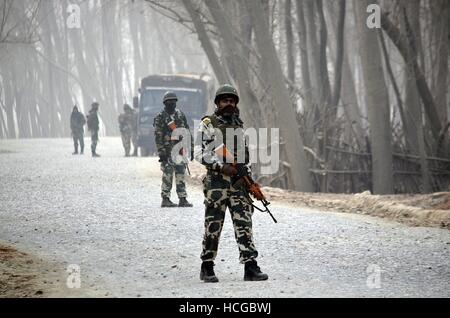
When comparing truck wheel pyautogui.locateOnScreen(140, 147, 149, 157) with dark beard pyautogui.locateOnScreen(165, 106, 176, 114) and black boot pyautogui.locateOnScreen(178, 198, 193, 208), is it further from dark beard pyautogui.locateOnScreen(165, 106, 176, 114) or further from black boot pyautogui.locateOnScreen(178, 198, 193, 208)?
dark beard pyautogui.locateOnScreen(165, 106, 176, 114)

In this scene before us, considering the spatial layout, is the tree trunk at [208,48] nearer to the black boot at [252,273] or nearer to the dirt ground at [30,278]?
the dirt ground at [30,278]

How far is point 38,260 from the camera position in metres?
8.92

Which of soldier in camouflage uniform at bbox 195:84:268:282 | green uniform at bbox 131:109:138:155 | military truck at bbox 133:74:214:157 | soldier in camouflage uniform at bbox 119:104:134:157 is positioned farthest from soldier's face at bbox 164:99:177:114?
military truck at bbox 133:74:214:157

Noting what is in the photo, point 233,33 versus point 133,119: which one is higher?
point 233,33

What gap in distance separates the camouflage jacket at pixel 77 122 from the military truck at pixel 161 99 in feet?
5.94

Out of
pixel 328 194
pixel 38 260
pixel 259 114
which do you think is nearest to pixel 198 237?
pixel 38 260

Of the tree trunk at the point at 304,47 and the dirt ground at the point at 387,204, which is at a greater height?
the tree trunk at the point at 304,47

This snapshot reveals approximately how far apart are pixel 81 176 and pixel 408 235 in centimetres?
1056

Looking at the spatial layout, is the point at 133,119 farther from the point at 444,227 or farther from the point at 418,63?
the point at 444,227

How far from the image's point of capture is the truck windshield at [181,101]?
29.0 meters

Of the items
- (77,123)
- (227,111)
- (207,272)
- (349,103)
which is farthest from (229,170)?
(77,123)

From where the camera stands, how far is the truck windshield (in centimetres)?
2900

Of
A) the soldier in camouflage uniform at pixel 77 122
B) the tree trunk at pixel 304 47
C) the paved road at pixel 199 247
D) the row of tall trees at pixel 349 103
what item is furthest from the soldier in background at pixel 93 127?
the paved road at pixel 199 247

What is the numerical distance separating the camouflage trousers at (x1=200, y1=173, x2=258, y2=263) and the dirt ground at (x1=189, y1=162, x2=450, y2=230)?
488cm
